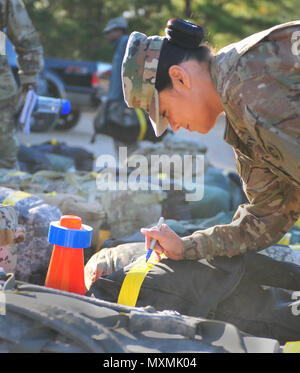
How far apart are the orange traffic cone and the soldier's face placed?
526mm

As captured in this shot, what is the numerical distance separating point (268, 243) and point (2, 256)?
1.11 m

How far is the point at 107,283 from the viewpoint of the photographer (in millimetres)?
2316

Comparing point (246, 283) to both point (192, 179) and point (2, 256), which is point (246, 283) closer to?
point (2, 256)

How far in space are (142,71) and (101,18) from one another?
64.9ft

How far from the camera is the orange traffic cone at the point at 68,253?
2.19m

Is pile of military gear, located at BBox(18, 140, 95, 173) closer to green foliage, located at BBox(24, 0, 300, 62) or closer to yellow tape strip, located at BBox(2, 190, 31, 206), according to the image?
yellow tape strip, located at BBox(2, 190, 31, 206)

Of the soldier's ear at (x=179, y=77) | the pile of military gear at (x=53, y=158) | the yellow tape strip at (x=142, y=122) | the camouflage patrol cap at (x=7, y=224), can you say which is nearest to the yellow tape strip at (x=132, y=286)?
the camouflage patrol cap at (x=7, y=224)

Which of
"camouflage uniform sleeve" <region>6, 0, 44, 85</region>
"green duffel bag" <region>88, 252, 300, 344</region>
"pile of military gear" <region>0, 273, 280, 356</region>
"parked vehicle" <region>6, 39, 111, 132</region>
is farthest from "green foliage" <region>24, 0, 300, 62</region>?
"pile of military gear" <region>0, 273, 280, 356</region>

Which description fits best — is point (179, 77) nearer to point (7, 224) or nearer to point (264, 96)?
point (264, 96)

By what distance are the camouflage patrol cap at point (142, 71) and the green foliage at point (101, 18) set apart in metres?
17.9

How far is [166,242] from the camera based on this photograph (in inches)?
93.9

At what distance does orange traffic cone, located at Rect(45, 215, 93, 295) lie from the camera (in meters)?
2.19

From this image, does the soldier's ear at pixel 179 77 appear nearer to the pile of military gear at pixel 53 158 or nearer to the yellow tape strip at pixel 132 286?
the yellow tape strip at pixel 132 286

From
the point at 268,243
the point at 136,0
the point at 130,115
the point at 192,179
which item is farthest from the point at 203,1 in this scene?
the point at 268,243
